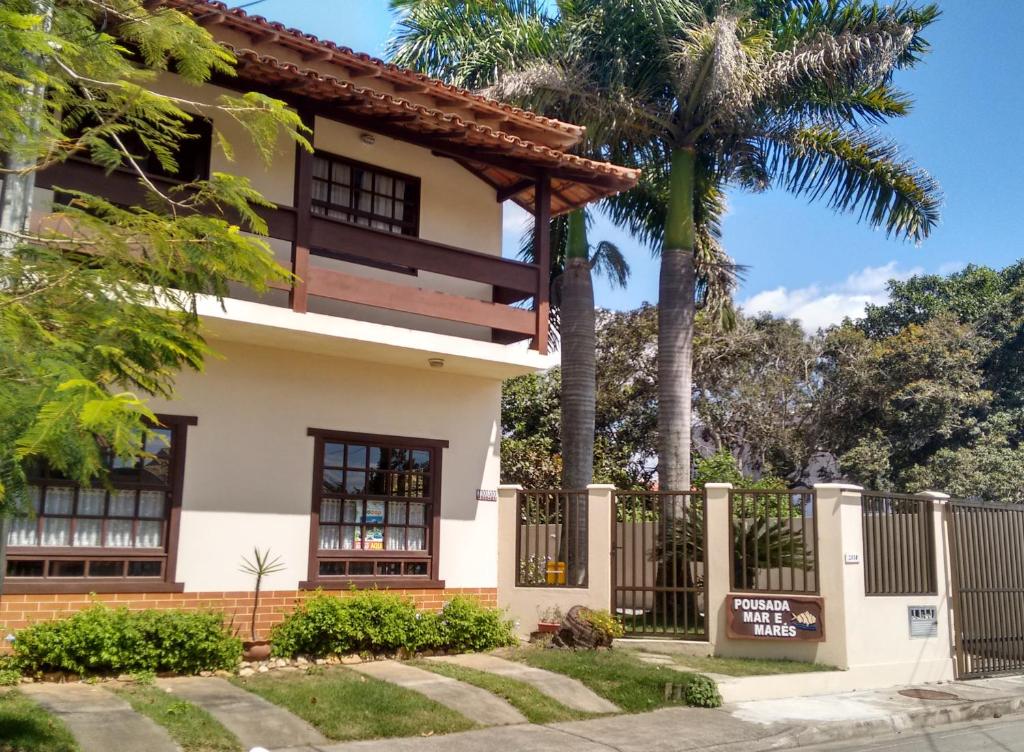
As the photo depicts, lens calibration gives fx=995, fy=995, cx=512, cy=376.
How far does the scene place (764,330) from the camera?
1060 inches

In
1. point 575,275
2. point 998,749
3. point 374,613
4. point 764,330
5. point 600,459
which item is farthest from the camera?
point 764,330

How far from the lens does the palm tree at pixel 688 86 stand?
1608 cm

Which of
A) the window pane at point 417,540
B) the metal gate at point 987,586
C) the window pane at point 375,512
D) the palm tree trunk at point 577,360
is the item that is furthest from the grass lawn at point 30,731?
the metal gate at point 987,586

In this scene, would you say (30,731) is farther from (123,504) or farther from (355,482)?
(355,482)

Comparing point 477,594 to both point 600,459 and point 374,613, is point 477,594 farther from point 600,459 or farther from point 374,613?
point 600,459

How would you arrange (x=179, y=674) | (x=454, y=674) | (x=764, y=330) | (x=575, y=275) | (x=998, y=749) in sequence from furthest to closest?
(x=764, y=330)
(x=575, y=275)
(x=454, y=674)
(x=179, y=674)
(x=998, y=749)

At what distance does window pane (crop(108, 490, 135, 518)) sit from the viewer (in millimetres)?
10617

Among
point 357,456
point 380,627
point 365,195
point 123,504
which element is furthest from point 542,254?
point 123,504

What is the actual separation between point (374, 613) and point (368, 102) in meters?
5.93

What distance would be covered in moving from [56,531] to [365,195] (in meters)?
5.64

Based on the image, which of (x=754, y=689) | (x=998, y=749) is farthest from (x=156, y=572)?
(x=998, y=749)

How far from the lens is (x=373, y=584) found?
483 inches

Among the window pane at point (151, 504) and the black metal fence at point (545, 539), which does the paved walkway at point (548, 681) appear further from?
the window pane at point (151, 504)

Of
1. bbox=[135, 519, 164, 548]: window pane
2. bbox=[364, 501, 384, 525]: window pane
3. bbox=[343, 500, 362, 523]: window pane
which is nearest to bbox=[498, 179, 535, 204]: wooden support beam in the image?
bbox=[364, 501, 384, 525]: window pane
